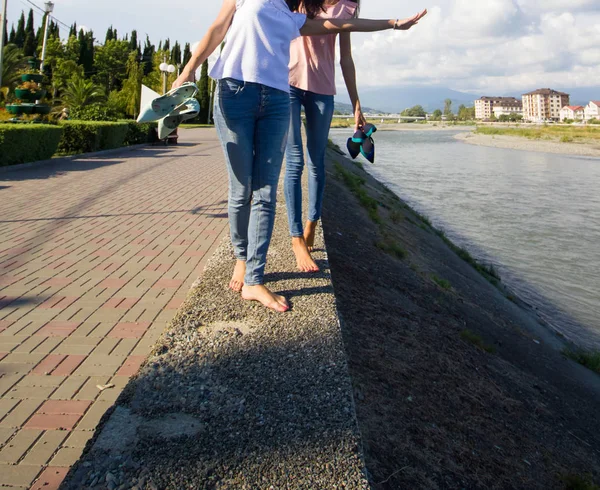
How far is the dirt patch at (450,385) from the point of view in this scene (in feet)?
8.91

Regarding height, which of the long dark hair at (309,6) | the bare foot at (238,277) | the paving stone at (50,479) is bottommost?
the paving stone at (50,479)

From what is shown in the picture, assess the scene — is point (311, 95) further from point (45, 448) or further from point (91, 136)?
point (91, 136)

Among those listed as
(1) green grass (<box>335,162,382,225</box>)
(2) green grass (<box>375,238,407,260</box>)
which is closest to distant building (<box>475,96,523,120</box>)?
(1) green grass (<box>335,162,382,225</box>)

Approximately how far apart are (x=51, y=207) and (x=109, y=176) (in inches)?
157

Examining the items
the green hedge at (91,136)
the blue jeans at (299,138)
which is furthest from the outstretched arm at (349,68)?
the green hedge at (91,136)

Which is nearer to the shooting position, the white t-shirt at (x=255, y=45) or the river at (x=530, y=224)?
the white t-shirt at (x=255, y=45)

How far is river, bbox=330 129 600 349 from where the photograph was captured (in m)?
9.68

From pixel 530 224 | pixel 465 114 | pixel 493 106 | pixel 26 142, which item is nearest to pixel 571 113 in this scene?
pixel 465 114

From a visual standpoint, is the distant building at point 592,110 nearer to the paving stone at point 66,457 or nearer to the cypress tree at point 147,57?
the cypress tree at point 147,57

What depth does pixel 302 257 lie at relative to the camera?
3.57 m

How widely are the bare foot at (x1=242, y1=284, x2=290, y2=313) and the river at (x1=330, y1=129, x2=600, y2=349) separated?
20.7ft

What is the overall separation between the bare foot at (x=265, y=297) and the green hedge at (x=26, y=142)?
10.7 metres

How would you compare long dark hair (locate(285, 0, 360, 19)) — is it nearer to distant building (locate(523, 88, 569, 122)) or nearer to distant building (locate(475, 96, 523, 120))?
distant building (locate(523, 88, 569, 122))

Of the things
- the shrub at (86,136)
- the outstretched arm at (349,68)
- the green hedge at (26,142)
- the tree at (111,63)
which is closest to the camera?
the outstretched arm at (349,68)
